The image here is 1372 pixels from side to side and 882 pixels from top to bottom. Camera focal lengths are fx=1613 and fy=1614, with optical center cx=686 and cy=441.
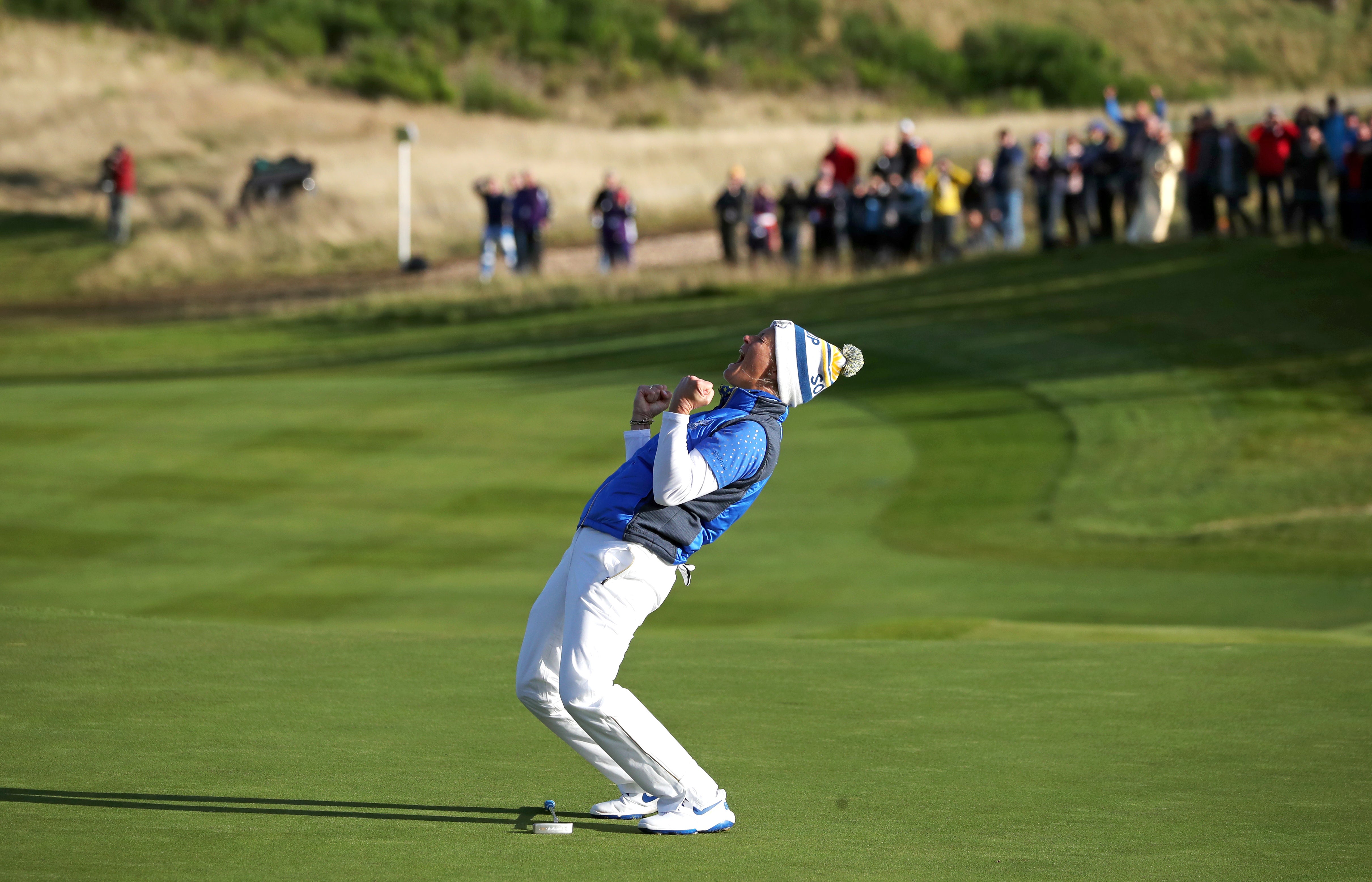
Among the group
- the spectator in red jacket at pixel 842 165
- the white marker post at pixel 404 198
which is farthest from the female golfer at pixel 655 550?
the white marker post at pixel 404 198

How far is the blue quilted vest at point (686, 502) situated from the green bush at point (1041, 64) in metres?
71.8

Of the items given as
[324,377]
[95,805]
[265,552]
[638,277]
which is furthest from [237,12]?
[95,805]

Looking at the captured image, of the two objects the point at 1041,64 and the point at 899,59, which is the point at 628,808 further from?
the point at 1041,64

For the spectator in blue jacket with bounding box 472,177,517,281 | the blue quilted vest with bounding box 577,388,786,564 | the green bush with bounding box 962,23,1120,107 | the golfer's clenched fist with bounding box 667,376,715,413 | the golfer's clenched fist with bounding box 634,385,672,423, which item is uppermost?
the green bush with bounding box 962,23,1120,107

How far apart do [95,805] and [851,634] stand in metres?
6.33

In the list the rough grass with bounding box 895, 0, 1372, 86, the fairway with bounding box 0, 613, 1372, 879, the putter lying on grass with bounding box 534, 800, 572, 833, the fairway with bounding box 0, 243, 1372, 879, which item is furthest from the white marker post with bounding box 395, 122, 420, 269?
the rough grass with bounding box 895, 0, 1372, 86

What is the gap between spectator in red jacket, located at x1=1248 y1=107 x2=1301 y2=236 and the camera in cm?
2730

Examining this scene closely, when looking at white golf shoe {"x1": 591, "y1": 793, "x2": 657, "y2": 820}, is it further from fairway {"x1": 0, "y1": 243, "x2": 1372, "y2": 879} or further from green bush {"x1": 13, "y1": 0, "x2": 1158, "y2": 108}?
green bush {"x1": 13, "y1": 0, "x2": 1158, "y2": 108}

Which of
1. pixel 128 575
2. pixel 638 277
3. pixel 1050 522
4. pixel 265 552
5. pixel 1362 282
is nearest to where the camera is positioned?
pixel 128 575

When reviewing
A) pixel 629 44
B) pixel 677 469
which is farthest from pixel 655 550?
pixel 629 44

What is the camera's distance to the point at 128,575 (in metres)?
13.4

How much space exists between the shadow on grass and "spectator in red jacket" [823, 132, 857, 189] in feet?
96.8

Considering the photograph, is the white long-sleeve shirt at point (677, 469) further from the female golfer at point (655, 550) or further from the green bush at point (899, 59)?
the green bush at point (899, 59)

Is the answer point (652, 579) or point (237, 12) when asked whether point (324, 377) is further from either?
point (237, 12)
